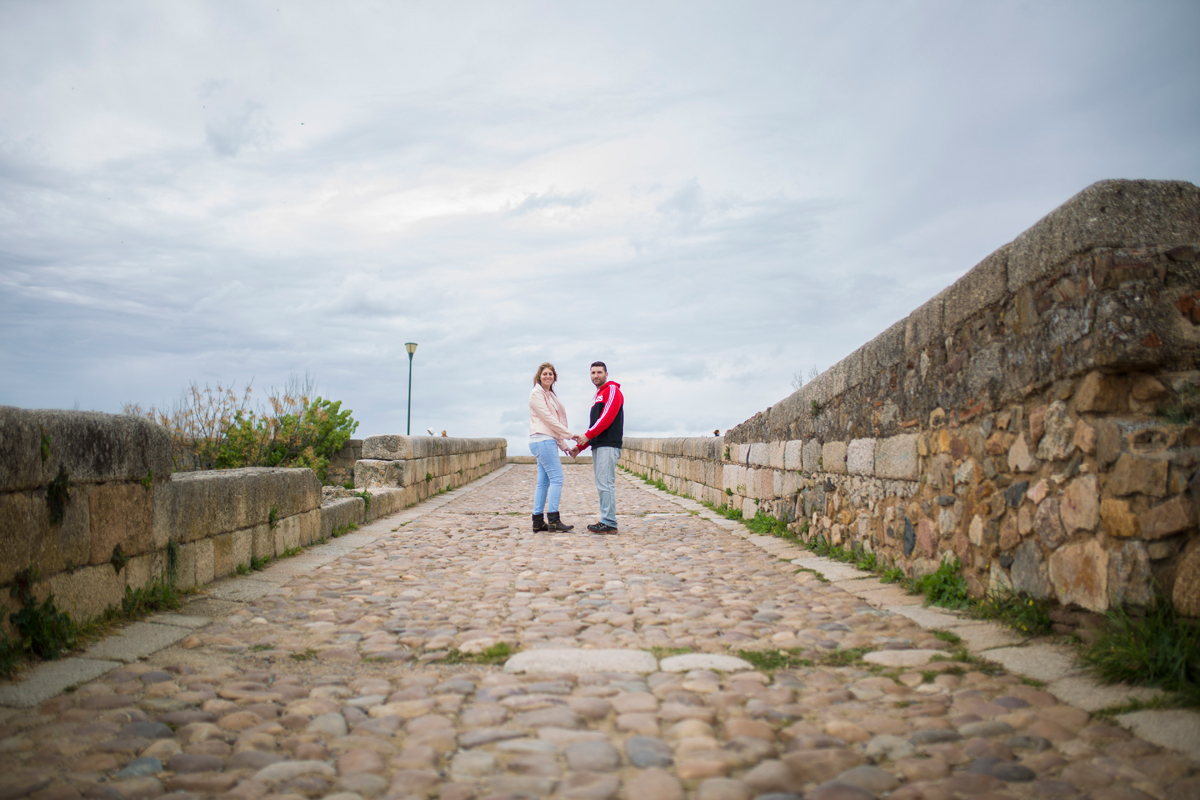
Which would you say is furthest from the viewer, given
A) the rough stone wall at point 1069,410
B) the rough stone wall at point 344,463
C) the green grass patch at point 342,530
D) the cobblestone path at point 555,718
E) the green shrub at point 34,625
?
the rough stone wall at point 344,463

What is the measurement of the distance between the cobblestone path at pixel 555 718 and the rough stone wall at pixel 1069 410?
557mm

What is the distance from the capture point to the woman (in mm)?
8016

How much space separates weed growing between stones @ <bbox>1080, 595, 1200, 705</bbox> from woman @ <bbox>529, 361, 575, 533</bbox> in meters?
5.65

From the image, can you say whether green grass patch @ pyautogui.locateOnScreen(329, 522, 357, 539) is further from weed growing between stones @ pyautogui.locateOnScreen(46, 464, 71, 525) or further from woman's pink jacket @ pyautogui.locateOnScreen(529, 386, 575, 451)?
weed growing between stones @ pyautogui.locateOnScreen(46, 464, 71, 525)

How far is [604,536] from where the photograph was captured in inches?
306

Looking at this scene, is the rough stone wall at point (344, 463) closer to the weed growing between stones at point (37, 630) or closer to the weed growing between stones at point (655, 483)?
the weed growing between stones at point (655, 483)

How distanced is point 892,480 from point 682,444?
8.70 m

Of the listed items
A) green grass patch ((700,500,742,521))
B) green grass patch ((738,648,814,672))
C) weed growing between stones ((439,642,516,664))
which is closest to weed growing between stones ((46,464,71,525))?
weed growing between stones ((439,642,516,664))

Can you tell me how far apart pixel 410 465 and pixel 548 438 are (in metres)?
3.50

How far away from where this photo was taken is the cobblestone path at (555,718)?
2082mm

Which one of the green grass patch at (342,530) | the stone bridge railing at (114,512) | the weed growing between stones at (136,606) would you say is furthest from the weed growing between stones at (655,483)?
the weed growing between stones at (136,606)

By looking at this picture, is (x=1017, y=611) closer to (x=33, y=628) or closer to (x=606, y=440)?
(x=33, y=628)

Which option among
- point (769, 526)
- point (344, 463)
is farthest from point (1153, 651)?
point (344, 463)

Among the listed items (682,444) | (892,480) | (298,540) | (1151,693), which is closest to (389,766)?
(1151,693)
